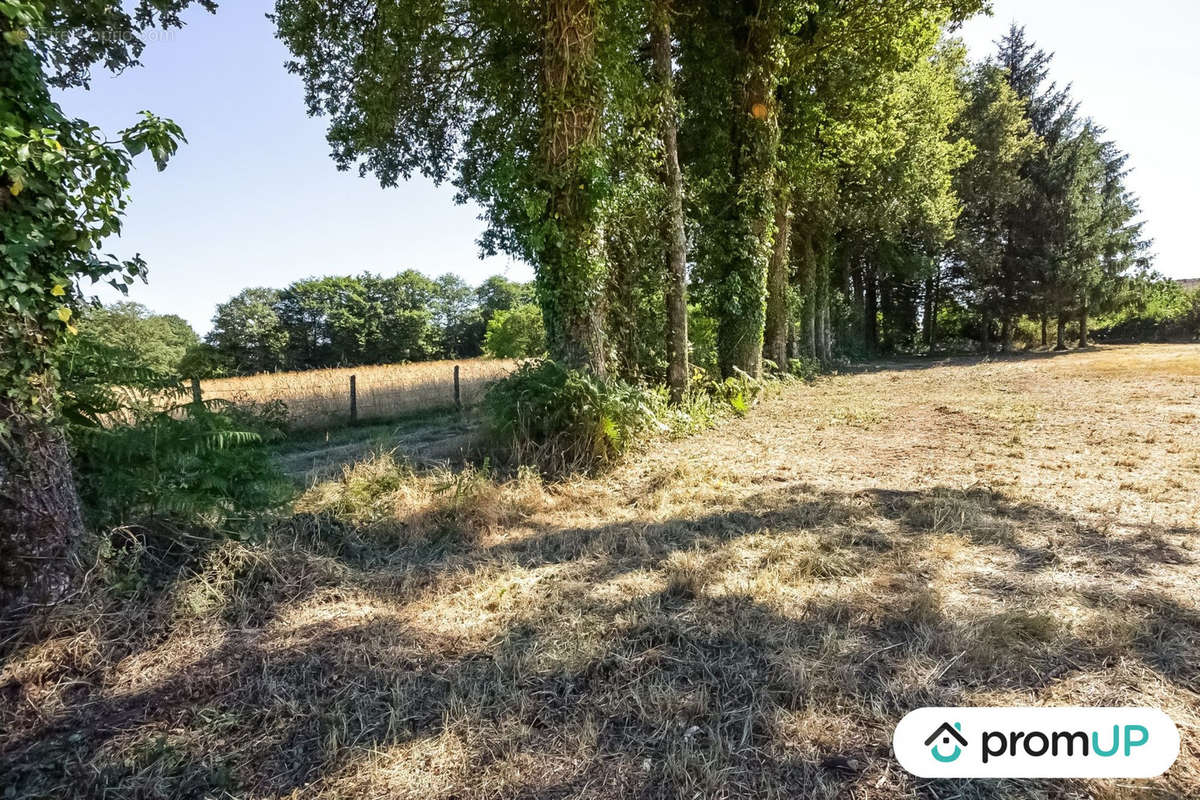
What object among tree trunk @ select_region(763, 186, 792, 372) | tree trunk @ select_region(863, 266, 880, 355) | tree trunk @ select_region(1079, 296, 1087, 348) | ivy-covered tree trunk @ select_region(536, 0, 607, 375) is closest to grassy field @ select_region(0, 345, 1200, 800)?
ivy-covered tree trunk @ select_region(536, 0, 607, 375)

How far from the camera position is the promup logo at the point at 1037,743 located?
77.8 inches

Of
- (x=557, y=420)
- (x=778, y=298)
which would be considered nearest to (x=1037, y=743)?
(x=557, y=420)

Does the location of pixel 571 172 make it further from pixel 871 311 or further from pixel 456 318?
pixel 456 318

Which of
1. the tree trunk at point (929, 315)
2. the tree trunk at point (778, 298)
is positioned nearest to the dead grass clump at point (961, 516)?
the tree trunk at point (778, 298)

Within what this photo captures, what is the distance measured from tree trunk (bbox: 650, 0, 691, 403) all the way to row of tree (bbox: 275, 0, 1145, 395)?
0.03 meters

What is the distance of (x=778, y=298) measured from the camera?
47.2 feet

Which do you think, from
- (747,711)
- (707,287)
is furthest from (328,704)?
(707,287)

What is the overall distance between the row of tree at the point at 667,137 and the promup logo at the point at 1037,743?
17.7ft

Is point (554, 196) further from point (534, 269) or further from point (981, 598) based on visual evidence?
point (981, 598)

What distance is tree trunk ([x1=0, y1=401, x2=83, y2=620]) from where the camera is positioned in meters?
2.61

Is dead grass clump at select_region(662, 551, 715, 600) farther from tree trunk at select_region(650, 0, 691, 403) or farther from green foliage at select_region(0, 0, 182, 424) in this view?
tree trunk at select_region(650, 0, 691, 403)

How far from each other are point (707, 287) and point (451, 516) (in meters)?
8.96

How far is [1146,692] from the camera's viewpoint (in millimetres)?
2262

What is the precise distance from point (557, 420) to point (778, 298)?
10058 mm
